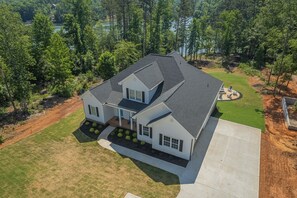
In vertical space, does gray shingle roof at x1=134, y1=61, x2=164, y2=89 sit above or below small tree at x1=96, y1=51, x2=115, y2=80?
above

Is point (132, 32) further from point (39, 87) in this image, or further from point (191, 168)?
point (191, 168)

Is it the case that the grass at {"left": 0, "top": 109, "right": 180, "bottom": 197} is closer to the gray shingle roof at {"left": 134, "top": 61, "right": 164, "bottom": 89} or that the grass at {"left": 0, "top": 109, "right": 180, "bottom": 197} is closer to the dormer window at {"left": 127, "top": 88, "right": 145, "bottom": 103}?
the dormer window at {"left": 127, "top": 88, "right": 145, "bottom": 103}

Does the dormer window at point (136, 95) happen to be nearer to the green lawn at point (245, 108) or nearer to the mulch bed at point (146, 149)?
the mulch bed at point (146, 149)

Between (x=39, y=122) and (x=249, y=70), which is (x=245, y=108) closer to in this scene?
(x=249, y=70)

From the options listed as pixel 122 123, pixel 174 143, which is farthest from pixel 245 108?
pixel 122 123

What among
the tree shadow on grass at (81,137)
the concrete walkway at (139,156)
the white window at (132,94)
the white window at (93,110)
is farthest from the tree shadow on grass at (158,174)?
the white window at (93,110)

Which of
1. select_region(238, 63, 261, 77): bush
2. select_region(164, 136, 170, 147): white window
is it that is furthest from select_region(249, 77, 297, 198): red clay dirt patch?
select_region(238, 63, 261, 77): bush

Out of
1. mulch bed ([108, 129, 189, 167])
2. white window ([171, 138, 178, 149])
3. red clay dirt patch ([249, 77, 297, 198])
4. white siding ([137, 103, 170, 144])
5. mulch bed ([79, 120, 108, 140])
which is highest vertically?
white siding ([137, 103, 170, 144])
